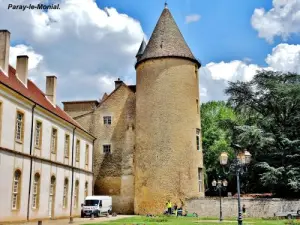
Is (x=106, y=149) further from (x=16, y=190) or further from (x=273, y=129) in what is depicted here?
(x=16, y=190)

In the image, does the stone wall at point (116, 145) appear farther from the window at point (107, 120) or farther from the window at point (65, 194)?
the window at point (65, 194)

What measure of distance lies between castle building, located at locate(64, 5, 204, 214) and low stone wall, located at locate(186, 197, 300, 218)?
6.44 feet

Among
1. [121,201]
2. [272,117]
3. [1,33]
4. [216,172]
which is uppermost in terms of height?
[1,33]

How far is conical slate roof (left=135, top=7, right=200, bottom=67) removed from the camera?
37.4 m

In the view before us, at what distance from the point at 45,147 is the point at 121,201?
13.6 metres

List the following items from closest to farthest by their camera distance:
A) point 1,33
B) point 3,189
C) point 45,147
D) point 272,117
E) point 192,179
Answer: point 3,189
point 1,33
point 45,147
point 192,179
point 272,117

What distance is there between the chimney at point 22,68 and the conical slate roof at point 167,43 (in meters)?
13.0

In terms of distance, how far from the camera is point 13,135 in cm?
2348

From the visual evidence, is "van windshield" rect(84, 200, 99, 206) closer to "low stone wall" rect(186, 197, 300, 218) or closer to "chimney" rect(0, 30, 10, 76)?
"low stone wall" rect(186, 197, 300, 218)

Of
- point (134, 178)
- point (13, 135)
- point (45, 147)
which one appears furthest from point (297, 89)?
point (13, 135)

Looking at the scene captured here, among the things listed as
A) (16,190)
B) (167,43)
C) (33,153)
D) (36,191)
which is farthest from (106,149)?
(16,190)

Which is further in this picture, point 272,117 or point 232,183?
point 232,183

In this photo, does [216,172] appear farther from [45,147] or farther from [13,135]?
[13,135]

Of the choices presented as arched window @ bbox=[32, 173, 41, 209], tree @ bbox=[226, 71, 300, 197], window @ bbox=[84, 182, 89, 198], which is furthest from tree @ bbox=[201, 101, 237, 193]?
arched window @ bbox=[32, 173, 41, 209]
